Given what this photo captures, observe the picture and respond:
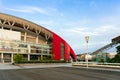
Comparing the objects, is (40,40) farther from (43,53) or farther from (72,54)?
(72,54)

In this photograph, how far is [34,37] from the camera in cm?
9425

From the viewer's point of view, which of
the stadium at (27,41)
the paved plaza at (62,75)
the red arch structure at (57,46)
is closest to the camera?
the paved plaza at (62,75)

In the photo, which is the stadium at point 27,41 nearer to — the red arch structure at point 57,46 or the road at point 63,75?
the red arch structure at point 57,46

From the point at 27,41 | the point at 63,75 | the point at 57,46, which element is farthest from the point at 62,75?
the point at 57,46

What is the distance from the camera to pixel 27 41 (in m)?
85.8

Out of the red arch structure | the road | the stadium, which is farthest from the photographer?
the red arch structure

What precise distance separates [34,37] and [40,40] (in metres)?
3.98

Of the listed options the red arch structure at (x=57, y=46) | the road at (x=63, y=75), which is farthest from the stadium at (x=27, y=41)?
the road at (x=63, y=75)

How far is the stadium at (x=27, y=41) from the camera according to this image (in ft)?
257

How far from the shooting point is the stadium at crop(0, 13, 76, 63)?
257 ft

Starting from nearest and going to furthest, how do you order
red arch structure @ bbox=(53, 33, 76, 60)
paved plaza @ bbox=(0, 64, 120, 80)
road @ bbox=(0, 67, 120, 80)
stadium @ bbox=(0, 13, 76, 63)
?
1. road @ bbox=(0, 67, 120, 80)
2. paved plaza @ bbox=(0, 64, 120, 80)
3. stadium @ bbox=(0, 13, 76, 63)
4. red arch structure @ bbox=(53, 33, 76, 60)

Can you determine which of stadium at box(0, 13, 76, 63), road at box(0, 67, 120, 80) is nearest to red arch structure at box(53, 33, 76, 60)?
stadium at box(0, 13, 76, 63)

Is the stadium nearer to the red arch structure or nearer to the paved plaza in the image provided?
the red arch structure

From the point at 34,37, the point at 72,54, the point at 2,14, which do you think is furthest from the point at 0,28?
the point at 72,54
